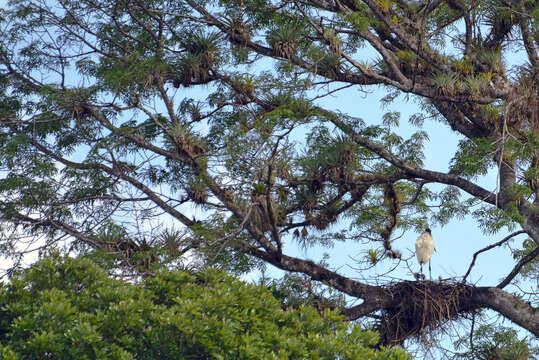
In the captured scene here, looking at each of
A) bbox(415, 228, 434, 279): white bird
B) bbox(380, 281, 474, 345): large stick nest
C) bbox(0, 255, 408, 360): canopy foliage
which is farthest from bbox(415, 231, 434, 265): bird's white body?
bbox(0, 255, 408, 360): canopy foliage

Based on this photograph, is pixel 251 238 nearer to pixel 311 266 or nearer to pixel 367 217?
pixel 311 266

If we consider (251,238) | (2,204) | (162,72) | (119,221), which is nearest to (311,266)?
(251,238)

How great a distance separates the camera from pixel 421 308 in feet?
25.9

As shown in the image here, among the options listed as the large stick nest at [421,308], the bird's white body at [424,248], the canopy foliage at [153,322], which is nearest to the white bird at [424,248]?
the bird's white body at [424,248]

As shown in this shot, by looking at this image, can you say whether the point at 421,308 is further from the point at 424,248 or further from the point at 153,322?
the point at 153,322

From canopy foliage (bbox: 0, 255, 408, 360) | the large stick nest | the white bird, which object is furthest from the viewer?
the white bird

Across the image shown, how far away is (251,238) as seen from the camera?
838cm

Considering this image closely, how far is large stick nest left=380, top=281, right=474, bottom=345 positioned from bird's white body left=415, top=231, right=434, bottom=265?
29 centimetres

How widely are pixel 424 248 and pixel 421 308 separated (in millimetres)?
733

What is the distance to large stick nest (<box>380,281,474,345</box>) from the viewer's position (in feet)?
25.7

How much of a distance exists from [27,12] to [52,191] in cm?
262

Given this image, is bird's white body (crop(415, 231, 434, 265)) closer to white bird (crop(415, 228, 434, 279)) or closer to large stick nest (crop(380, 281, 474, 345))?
white bird (crop(415, 228, 434, 279))

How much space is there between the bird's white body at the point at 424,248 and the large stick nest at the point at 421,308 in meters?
0.29

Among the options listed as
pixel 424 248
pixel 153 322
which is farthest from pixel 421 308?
pixel 153 322
